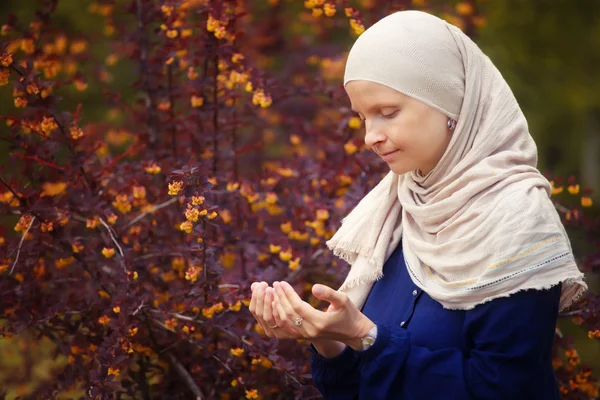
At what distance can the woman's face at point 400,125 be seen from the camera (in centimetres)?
181

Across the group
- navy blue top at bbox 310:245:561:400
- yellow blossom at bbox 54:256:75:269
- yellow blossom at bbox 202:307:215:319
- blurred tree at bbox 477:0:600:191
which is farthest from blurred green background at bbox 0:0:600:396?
navy blue top at bbox 310:245:561:400

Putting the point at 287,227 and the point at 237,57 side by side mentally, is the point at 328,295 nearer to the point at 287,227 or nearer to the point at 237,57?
the point at 287,227

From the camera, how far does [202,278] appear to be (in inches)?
98.9

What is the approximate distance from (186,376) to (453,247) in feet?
4.48

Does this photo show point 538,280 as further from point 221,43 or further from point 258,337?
point 221,43

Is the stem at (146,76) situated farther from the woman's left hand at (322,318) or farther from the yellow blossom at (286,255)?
the woman's left hand at (322,318)

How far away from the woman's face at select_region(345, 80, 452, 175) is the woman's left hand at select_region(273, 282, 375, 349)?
0.39m

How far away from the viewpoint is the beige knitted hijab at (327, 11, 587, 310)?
5.66ft

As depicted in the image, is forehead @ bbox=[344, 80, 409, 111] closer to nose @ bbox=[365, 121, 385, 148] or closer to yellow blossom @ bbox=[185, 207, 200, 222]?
nose @ bbox=[365, 121, 385, 148]

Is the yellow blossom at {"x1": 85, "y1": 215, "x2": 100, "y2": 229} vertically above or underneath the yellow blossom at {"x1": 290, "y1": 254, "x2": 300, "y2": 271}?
above

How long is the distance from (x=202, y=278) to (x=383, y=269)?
2.21 feet

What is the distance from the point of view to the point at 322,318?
5.70 feet

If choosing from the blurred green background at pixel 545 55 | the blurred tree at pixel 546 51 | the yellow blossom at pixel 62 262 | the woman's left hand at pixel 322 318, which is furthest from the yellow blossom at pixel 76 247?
the blurred tree at pixel 546 51

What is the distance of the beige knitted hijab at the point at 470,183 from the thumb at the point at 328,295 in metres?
0.27
